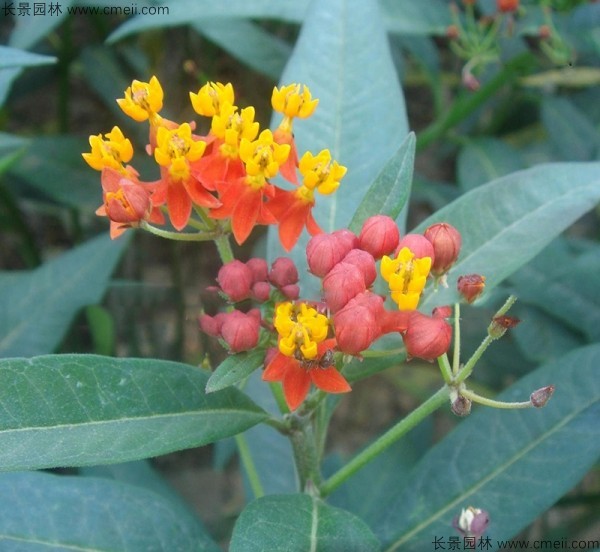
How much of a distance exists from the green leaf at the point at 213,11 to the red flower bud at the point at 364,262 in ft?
3.40

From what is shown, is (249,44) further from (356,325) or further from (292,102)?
(356,325)

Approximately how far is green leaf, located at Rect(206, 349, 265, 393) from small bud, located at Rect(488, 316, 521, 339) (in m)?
0.33

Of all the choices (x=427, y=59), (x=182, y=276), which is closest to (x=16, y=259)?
(x=182, y=276)

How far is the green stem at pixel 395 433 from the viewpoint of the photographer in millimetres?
1146

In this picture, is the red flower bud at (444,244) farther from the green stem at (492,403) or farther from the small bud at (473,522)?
the small bud at (473,522)

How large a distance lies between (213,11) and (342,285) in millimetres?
1114

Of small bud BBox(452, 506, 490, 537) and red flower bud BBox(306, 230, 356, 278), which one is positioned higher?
red flower bud BBox(306, 230, 356, 278)

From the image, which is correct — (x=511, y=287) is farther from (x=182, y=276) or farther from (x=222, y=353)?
(x=182, y=276)

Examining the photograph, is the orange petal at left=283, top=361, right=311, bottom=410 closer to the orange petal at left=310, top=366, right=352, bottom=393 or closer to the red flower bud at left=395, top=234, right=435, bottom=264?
the orange petal at left=310, top=366, right=352, bottom=393

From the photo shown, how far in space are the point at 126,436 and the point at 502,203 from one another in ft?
2.53

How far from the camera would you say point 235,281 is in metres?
1.18

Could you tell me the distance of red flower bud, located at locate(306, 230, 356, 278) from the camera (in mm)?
1144

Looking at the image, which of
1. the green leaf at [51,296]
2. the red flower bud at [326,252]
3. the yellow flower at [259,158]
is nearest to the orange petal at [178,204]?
the yellow flower at [259,158]

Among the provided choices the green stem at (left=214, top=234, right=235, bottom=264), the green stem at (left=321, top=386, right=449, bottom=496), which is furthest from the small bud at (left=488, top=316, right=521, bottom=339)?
Result: the green stem at (left=214, top=234, right=235, bottom=264)
